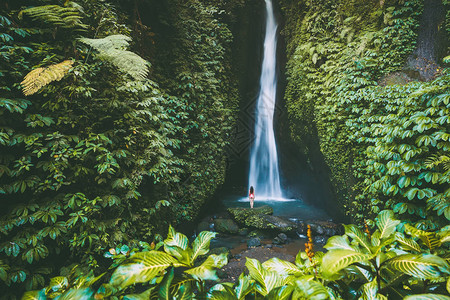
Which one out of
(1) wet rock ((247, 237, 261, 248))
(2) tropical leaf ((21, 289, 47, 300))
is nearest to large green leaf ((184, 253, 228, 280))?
(2) tropical leaf ((21, 289, 47, 300))

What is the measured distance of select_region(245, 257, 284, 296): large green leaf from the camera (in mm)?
931

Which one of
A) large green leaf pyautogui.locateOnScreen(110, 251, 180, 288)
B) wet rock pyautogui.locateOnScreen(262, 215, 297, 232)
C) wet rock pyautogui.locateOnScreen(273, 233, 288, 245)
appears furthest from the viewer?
wet rock pyautogui.locateOnScreen(262, 215, 297, 232)

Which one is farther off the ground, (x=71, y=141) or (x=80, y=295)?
(x=71, y=141)

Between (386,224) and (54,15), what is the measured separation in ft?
13.1

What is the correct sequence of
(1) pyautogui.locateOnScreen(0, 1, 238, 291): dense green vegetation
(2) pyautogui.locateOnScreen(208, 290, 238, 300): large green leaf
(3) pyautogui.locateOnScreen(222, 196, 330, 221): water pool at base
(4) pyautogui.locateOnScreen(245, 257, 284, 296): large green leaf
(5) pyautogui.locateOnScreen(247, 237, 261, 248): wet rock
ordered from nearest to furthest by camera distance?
(2) pyautogui.locateOnScreen(208, 290, 238, 300): large green leaf, (4) pyautogui.locateOnScreen(245, 257, 284, 296): large green leaf, (1) pyautogui.locateOnScreen(0, 1, 238, 291): dense green vegetation, (5) pyautogui.locateOnScreen(247, 237, 261, 248): wet rock, (3) pyautogui.locateOnScreen(222, 196, 330, 221): water pool at base

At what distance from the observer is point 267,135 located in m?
12.5

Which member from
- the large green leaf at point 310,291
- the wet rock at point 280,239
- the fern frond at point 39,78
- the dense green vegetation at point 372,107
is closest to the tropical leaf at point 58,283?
the large green leaf at point 310,291

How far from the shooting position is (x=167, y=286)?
80cm

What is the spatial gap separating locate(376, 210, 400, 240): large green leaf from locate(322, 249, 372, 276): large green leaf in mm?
356

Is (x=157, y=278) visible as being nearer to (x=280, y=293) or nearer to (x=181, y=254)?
(x=181, y=254)

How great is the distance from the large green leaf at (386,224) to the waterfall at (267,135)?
11072 mm

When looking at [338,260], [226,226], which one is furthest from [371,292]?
[226,226]

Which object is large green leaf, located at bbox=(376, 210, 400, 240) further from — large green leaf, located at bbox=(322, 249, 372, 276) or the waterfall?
the waterfall

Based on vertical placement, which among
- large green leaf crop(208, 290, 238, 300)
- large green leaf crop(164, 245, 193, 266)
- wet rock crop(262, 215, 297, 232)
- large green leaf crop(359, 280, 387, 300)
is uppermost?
large green leaf crop(164, 245, 193, 266)
